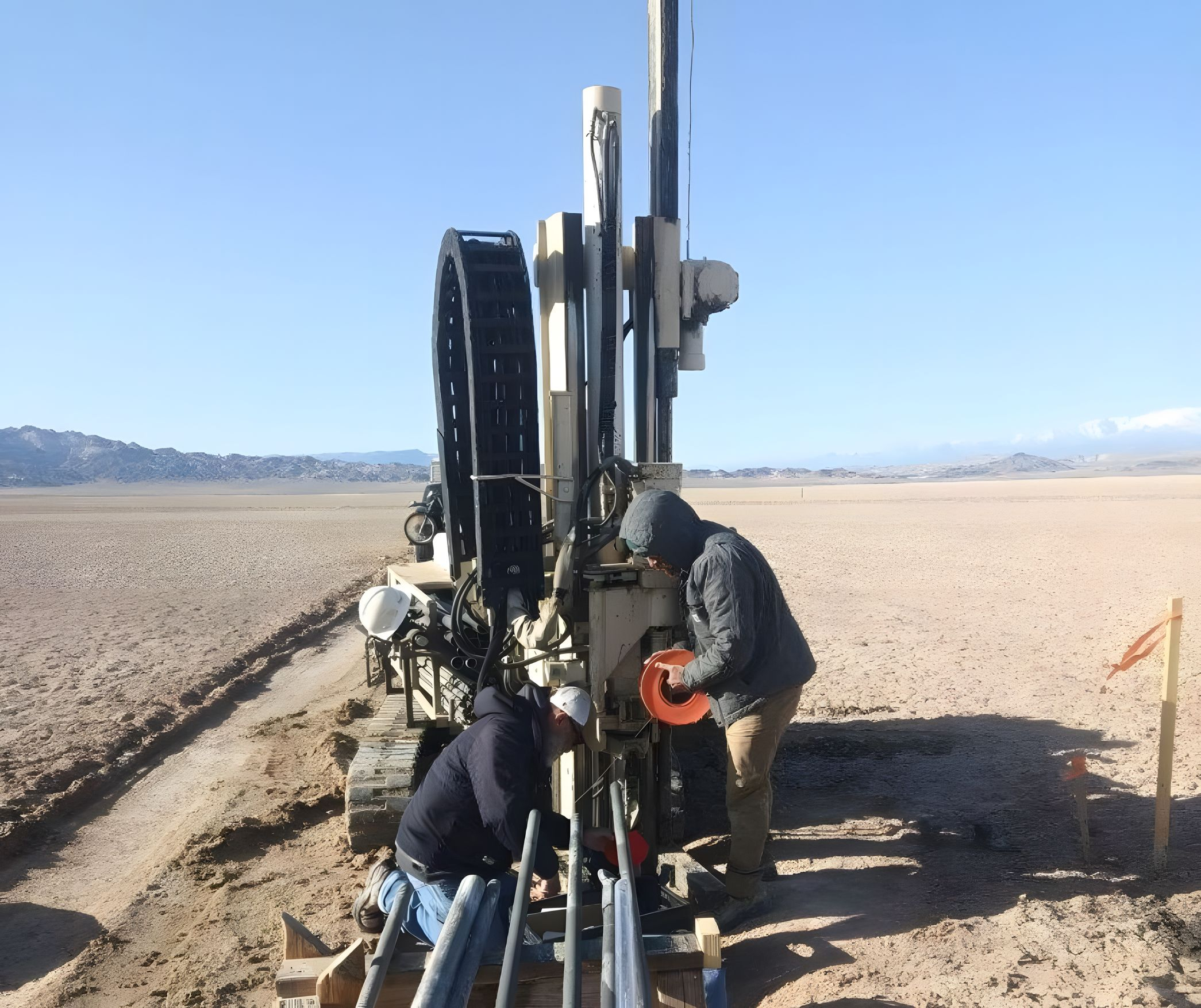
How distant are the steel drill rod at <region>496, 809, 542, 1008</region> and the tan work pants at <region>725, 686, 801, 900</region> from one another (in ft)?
6.20

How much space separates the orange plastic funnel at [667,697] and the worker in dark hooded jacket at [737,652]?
55mm

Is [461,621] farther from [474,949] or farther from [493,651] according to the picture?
[474,949]

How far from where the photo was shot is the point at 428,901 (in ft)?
13.8

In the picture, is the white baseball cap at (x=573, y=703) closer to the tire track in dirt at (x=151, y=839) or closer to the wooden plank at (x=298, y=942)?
the wooden plank at (x=298, y=942)

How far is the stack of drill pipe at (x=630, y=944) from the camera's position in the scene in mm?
2518

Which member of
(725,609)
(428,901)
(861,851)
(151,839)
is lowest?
(151,839)

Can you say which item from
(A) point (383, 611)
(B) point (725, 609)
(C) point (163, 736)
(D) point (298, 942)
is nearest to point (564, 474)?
(A) point (383, 611)

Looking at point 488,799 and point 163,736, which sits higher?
point 488,799

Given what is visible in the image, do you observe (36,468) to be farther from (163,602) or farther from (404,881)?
(404,881)

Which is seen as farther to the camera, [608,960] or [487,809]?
[487,809]

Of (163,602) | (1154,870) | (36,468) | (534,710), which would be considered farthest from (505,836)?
(36,468)

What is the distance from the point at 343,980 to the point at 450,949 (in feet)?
2.14

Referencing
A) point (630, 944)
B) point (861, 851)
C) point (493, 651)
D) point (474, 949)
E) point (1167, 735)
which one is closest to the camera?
point (630, 944)

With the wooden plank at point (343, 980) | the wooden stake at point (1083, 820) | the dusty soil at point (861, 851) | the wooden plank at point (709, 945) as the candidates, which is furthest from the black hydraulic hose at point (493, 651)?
the wooden stake at point (1083, 820)
